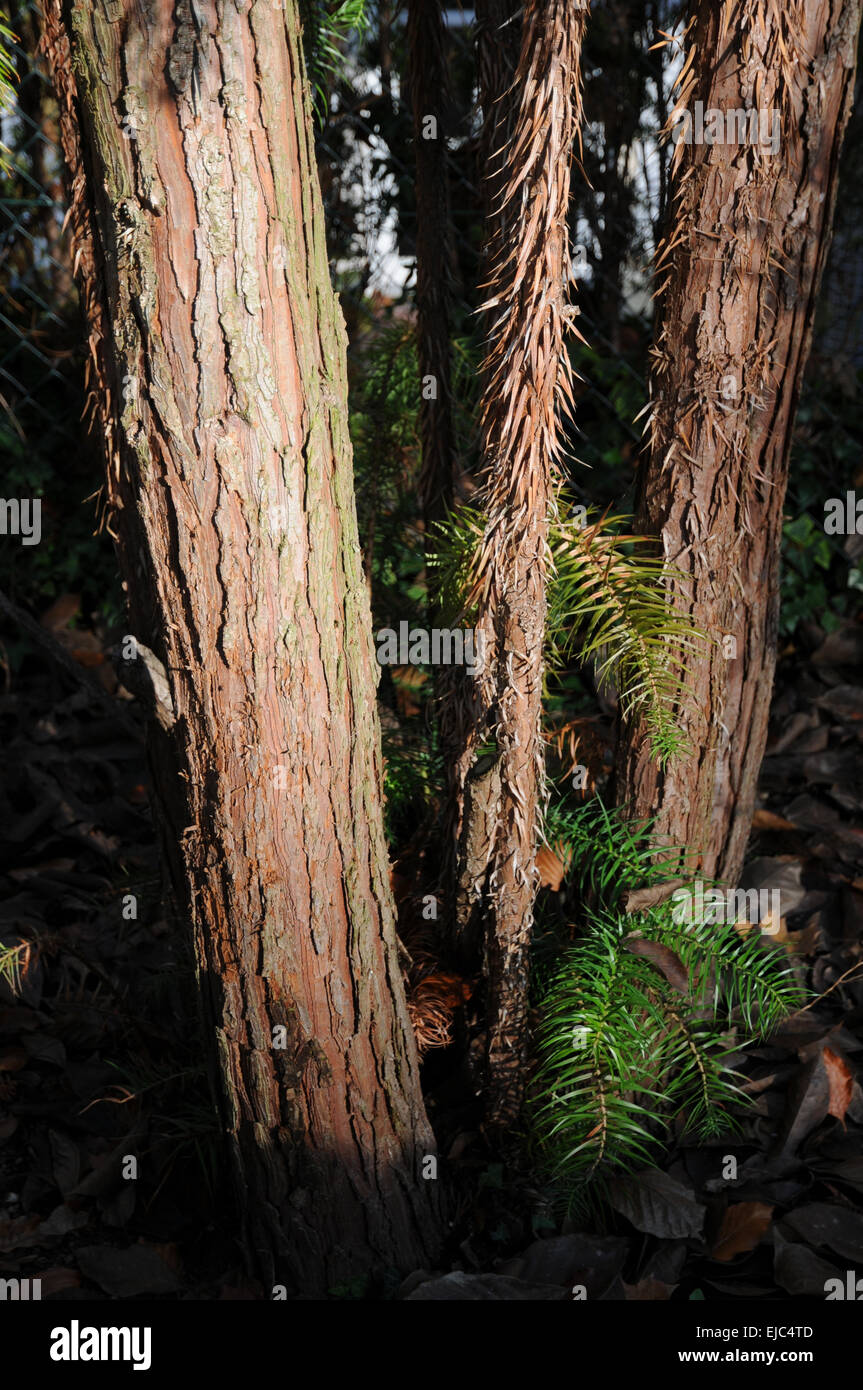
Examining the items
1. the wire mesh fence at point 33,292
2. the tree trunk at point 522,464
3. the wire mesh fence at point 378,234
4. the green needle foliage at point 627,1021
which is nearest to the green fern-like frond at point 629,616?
the tree trunk at point 522,464

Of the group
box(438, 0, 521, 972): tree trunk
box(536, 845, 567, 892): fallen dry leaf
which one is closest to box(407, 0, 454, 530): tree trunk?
box(438, 0, 521, 972): tree trunk

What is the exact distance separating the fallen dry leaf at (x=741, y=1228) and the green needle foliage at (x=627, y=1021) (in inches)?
5.1

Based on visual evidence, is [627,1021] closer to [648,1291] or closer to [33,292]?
[648,1291]

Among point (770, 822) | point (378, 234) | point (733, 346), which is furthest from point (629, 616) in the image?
point (378, 234)

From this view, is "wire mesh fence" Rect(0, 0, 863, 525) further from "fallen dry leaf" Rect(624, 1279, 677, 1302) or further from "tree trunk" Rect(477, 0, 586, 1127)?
"fallen dry leaf" Rect(624, 1279, 677, 1302)

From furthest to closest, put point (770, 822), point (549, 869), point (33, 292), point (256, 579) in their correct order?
point (33, 292) < point (770, 822) < point (549, 869) < point (256, 579)

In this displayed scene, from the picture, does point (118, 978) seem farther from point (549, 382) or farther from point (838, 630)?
point (838, 630)

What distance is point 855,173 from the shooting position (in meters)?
3.64

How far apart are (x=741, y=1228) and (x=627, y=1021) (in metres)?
0.40

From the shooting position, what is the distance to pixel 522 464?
5.28ft

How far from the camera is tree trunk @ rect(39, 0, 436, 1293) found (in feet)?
4.32

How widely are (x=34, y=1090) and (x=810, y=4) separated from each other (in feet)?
7.86

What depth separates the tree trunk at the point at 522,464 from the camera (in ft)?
4.83

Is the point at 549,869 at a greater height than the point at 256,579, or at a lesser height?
lesser
